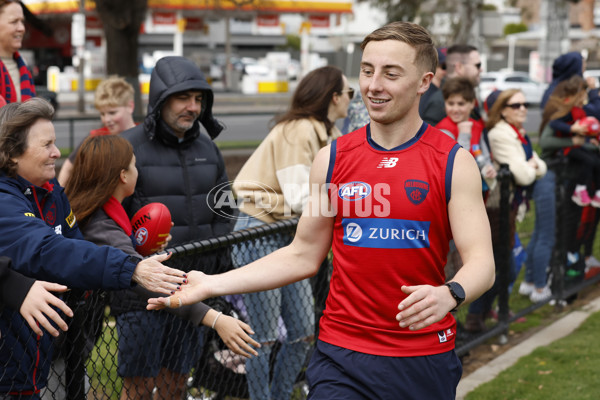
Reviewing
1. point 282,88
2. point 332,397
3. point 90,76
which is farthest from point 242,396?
point 282,88

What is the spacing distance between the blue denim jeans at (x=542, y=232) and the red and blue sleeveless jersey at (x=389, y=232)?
480 cm

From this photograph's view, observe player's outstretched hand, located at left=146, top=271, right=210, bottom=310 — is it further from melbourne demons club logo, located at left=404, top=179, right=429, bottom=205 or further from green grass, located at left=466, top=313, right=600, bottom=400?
green grass, located at left=466, top=313, right=600, bottom=400

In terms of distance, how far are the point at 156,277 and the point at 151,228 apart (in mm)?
1079

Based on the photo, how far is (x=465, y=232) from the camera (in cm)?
290

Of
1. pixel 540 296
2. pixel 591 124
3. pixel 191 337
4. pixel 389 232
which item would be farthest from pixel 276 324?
pixel 591 124

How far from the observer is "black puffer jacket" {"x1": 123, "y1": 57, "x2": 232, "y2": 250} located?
471 centimetres

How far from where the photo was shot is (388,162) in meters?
2.98

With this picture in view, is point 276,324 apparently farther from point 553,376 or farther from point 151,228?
point 553,376

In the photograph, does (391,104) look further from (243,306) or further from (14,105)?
(243,306)

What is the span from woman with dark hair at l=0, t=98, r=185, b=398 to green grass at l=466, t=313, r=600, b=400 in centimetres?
319

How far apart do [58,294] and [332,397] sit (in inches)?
43.6

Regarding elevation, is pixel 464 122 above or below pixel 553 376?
above

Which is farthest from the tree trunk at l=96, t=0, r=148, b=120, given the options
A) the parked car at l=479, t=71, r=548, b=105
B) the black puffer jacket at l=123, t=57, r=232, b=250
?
the parked car at l=479, t=71, r=548, b=105

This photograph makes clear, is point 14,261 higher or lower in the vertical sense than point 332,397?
higher
